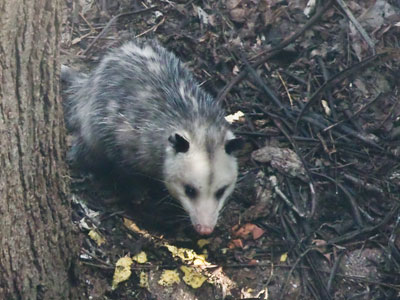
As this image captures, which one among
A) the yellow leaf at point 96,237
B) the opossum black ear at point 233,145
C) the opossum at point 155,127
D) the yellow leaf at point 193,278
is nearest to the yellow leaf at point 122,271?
the yellow leaf at point 96,237

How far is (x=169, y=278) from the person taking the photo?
10.3 ft

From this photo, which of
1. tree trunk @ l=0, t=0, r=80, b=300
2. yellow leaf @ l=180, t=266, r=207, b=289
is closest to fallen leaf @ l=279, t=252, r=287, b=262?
yellow leaf @ l=180, t=266, r=207, b=289

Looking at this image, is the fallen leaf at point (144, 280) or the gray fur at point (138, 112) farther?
the gray fur at point (138, 112)

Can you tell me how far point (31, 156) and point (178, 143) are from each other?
81 centimetres

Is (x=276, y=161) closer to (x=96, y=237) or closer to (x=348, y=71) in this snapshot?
(x=348, y=71)

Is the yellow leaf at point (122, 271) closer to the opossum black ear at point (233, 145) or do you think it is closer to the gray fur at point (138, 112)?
the gray fur at point (138, 112)

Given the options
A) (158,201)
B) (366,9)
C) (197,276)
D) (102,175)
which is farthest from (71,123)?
(366,9)

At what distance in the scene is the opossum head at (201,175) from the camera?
9.76 feet

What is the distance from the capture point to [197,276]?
3158mm

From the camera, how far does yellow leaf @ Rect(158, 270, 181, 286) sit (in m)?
3.13

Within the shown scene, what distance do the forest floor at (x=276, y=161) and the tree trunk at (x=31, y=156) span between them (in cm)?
60

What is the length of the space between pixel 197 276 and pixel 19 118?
1325 millimetres

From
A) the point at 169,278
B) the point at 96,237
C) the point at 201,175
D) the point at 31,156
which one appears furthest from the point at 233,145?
the point at 31,156

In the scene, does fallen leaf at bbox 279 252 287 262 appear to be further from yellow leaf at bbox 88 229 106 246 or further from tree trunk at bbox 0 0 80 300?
tree trunk at bbox 0 0 80 300
